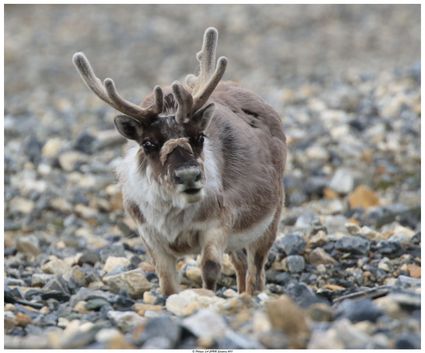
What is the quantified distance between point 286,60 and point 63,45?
8254 millimetres

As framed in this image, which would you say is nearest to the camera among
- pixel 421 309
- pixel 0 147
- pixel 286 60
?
pixel 421 309

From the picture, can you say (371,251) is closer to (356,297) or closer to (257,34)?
(356,297)

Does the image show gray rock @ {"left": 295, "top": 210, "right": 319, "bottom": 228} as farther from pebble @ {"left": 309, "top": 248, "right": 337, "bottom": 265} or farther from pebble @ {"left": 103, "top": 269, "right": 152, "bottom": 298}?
pebble @ {"left": 103, "top": 269, "right": 152, "bottom": 298}

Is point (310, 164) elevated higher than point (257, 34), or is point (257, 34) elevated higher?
point (257, 34)

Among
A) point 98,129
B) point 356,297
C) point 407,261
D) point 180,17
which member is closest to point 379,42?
point 180,17

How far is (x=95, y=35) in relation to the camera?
112 ft

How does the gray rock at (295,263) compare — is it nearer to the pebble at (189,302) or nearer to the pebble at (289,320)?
the pebble at (189,302)

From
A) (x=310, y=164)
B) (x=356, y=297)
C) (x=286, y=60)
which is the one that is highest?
(x=286, y=60)

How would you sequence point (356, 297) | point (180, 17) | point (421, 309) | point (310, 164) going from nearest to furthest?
point (421, 309) → point (356, 297) → point (310, 164) → point (180, 17)

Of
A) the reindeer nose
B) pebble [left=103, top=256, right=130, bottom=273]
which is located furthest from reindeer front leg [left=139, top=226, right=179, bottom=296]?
pebble [left=103, top=256, right=130, bottom=273]

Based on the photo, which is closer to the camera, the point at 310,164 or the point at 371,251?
the point at 371,251

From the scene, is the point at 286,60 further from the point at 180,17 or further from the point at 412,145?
the point at 412,145

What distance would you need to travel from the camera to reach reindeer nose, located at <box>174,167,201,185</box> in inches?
313

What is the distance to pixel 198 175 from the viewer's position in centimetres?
799
